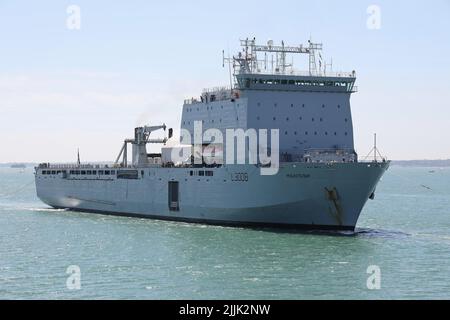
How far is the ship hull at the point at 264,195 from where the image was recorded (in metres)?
36.9

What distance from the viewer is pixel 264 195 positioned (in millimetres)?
38500

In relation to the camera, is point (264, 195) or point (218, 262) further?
point (264, 195)

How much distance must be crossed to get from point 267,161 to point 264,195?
6.02 feet

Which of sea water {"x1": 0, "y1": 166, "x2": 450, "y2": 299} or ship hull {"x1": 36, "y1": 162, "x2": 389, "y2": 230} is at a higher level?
ship hull {"x1": 36, "y1": 162, "x2": 389, "y2": 230}

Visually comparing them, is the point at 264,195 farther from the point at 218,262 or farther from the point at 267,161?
the point at 218,262

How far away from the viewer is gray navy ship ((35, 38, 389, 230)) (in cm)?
3731

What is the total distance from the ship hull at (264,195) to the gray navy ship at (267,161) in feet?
0.16

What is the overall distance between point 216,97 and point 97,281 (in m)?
20.2

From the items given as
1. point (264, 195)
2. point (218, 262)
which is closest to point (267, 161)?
point (264, 195)

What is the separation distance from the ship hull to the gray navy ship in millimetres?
50

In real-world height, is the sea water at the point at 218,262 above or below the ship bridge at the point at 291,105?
below

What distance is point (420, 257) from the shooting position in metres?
30.8
